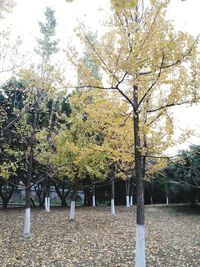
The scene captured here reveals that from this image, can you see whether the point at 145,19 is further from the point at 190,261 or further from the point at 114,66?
the point at 190,261

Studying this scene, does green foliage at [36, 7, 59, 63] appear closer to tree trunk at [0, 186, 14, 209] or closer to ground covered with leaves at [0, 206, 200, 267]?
ground covered with leaves at [0, 206, 200, 267]

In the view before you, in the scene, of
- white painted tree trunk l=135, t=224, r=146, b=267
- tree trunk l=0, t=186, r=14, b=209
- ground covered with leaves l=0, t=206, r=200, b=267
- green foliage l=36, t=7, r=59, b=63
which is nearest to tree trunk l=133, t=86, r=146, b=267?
white painted tree trunk l=135, t=224, r=146, b=267

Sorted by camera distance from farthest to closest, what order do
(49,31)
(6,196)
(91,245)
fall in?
1. (6,196)
2. (49,31)
3. (91,245)

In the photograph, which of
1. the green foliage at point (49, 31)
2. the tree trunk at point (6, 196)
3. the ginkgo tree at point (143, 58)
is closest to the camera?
the ginkgo tree at point (143, 58)

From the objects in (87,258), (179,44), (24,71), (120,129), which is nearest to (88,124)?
(24,71)

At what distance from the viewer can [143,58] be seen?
5945mm

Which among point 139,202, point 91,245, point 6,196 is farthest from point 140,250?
point 6,196

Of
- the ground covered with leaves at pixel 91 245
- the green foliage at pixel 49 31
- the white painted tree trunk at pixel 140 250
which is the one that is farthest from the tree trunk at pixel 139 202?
the green foliage at pixel 49 31

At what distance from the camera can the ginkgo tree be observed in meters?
5.93

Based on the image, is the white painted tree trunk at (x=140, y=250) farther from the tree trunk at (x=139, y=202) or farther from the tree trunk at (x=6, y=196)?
the tree trunk at (x=6, y=196)

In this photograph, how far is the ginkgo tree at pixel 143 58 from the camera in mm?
5930

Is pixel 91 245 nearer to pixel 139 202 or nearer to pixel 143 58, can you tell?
pixel 139 202

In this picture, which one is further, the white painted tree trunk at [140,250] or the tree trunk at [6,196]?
the tree trunk at [6,196]

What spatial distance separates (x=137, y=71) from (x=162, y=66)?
55cm
